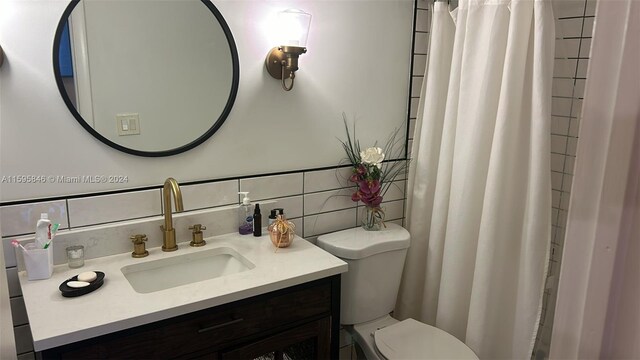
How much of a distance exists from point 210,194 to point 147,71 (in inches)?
19.2

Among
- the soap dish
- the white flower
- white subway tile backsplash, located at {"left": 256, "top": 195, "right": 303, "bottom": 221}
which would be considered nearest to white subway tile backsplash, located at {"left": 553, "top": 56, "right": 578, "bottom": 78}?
the white flower

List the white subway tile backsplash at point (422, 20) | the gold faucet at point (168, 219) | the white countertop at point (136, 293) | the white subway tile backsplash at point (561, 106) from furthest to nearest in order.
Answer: the white subway tile backsplash at point (422, 20) → the white subway tile backsplash at point (561, 106) → the gold faucet at point (168, 219) → the white countertop at point (136, 293)

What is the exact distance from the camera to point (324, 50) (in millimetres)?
1843

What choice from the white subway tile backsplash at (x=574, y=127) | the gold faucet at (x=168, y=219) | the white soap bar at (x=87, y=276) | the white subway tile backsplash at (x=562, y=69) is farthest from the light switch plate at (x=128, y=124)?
the white subway tile backsplash at (x=574, y=127)

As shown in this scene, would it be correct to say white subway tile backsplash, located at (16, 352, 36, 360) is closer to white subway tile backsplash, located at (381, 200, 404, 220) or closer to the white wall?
the white wall

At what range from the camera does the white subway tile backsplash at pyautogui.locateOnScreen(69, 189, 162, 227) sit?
4.75 ft

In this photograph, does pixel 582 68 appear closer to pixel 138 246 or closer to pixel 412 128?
pixel 412 128

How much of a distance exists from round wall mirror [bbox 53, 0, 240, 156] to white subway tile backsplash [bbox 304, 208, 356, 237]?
0.60 metres

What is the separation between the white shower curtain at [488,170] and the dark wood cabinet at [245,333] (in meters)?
0.65

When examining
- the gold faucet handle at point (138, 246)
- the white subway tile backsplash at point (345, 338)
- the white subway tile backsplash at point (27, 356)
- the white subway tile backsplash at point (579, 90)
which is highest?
the white subway tile backsplash at point (579, 90)

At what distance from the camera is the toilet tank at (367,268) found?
5.90ft

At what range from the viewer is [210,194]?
168 cm

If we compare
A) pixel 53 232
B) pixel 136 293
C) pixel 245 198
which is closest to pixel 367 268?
pixel 245 198

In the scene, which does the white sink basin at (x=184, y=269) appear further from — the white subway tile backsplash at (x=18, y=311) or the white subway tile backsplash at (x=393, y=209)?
the white subway tile backsplash at (x=393, y=209)
